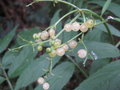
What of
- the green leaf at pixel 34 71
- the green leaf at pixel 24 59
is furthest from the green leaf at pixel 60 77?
the green leaf at pixel 24 59

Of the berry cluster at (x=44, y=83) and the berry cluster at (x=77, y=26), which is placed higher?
the berry cluster at (x=77, y=26)

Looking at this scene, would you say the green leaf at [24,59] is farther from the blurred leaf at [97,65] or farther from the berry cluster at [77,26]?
the berry cluster at [77,26]

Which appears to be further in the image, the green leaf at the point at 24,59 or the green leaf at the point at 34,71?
the green leaf at the point at 24,59

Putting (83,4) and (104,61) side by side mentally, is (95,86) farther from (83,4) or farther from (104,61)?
(83,4)

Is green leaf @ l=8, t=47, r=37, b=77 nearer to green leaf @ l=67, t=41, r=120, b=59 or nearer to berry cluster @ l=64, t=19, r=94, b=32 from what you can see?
green leaf @ l=67, t=41, r=120, b=59

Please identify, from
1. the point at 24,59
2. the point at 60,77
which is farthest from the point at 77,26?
the point at 24,59

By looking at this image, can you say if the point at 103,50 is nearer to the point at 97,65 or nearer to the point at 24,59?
the point at 97,65

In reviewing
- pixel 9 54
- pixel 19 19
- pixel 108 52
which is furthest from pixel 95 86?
pixel 19 19
